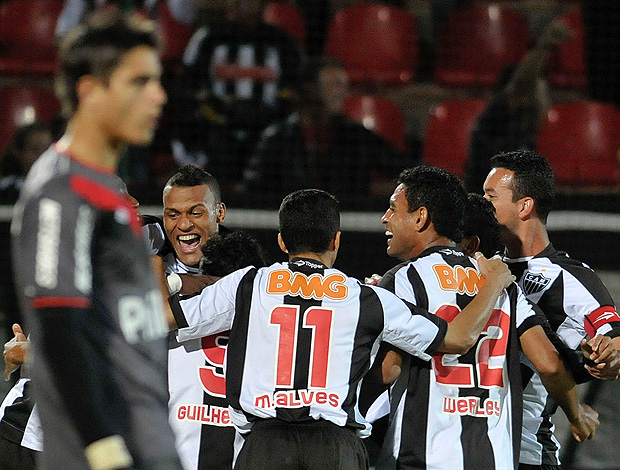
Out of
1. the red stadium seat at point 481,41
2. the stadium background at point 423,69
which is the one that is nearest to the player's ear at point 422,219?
the stadium background at point 423,69

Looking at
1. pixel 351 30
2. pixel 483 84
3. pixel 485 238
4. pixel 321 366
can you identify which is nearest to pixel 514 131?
pixel 483 84

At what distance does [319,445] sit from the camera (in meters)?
2.58

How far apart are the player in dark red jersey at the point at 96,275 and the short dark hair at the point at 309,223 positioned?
3.25 ft

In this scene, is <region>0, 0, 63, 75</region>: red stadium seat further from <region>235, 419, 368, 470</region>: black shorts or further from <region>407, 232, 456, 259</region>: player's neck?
<region>235, 419, 368, 470</region>: black shorts

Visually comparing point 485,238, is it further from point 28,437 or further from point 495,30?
point 495,30

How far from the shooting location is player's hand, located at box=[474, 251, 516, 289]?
268cm

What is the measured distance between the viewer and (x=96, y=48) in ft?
5.66

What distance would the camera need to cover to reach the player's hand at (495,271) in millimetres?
2678

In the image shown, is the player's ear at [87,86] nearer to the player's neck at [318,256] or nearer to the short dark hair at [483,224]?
the player's neck at [318,256]

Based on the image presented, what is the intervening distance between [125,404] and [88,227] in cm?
33

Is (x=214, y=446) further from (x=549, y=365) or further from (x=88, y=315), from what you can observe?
(x=88, y=315)

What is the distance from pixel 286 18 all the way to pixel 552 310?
4632mm

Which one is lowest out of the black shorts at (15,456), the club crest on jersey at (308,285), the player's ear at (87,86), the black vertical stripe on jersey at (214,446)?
the black shorts at (15,456)

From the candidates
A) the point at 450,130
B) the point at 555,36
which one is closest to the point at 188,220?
the point at 555,36
